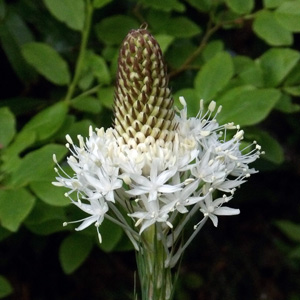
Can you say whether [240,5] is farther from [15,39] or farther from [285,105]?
[15,39]

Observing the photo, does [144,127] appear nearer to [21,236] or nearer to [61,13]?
[61,13]

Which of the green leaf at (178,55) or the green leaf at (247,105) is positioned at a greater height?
the green leaf at (247,105)

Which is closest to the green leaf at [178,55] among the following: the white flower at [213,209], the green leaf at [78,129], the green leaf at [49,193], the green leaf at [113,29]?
the green leaf at [113,29]

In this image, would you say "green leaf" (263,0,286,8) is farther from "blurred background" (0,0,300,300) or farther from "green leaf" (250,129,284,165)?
"green leaf" (250,129,284,165)

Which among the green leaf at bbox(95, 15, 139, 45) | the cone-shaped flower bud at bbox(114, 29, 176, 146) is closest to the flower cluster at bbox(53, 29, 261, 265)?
the cone-shaped flower bud at bbox(114, 29, 176, 146)

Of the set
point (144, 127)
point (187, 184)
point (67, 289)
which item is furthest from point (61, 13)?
point (67, 289)

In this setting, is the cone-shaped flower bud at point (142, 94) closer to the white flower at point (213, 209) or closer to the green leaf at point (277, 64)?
the white flower at point (213, 209)

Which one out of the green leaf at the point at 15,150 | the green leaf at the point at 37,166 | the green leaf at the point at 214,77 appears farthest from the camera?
the green leaf at the point at 214,77
